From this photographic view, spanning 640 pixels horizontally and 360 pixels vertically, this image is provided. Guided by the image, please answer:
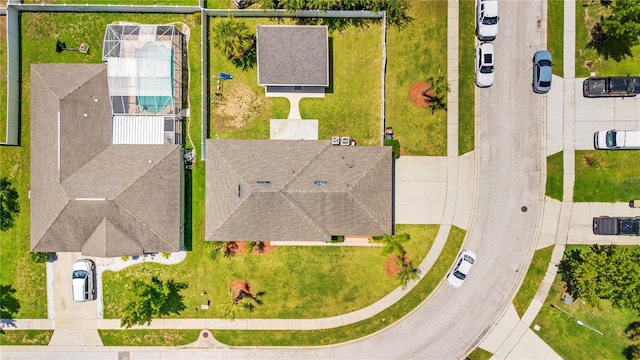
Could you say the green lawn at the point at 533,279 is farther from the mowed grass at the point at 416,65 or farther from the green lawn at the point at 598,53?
the green lawn at the point at 598,53

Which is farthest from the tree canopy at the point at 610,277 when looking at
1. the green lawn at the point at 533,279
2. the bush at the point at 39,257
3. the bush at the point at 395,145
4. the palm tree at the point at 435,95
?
the bush at the point at 39,257

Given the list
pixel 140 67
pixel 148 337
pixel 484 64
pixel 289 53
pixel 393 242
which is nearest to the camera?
pixel 289 53

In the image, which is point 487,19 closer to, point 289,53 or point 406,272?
point 289,53

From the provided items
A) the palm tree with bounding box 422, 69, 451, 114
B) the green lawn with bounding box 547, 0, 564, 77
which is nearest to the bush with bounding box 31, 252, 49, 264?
the palm tree with bounding box 422, 69, 451, 114

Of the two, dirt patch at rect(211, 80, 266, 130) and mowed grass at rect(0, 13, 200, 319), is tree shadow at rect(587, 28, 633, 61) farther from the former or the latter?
mowed grass at rect(0, 13, 200, 319)

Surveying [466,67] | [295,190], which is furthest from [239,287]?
[466,67]
